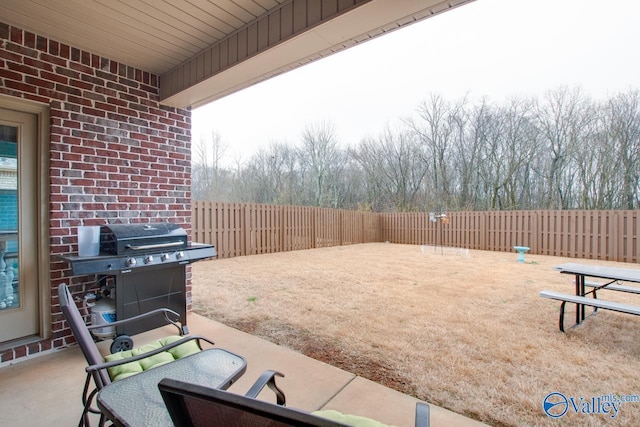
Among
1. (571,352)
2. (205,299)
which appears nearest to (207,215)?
(205,299)

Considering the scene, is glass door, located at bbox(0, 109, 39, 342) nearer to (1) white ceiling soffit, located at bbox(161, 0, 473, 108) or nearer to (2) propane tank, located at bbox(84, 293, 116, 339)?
(2) propane tank, located at bbox(84, 293, 116, 339)

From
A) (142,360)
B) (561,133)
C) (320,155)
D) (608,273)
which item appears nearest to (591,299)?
(608,273)

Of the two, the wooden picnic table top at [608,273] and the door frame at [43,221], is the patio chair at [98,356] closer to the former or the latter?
the door frame at [43,221]

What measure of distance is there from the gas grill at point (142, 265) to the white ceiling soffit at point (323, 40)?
1.56 metres

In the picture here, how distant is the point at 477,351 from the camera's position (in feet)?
8.80

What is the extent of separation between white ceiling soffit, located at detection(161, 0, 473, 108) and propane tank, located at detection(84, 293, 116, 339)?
86.2 inches

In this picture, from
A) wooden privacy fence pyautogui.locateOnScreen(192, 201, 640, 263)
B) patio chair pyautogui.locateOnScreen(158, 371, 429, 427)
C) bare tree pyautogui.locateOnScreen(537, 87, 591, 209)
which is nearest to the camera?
patio chair pyautogui.locateOnScreen(158, 371, 429, 427)

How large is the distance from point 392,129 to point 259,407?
17.5m

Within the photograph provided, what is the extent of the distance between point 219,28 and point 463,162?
14.4m

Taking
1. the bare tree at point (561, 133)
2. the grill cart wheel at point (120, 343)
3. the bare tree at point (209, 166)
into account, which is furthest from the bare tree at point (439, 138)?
the grill cart wheel at point (120, 343)

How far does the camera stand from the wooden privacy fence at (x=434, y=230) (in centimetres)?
845

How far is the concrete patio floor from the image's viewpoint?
181 centimetres

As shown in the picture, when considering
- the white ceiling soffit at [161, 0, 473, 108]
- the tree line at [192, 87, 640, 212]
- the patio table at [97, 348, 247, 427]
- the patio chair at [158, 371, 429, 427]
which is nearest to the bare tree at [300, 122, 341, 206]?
the tree line at [192, 87, 640, 212]

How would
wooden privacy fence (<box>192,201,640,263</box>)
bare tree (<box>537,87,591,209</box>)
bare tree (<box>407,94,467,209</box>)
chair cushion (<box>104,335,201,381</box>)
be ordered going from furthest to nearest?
bare tree (<box>407,94,467,209</box>) < bare tree (<box>537,87,591,209</box>) < wooden privacy fence (<box>192,201,640,263</box>) < chair cushion (<box>104,335,201,381</box>)
